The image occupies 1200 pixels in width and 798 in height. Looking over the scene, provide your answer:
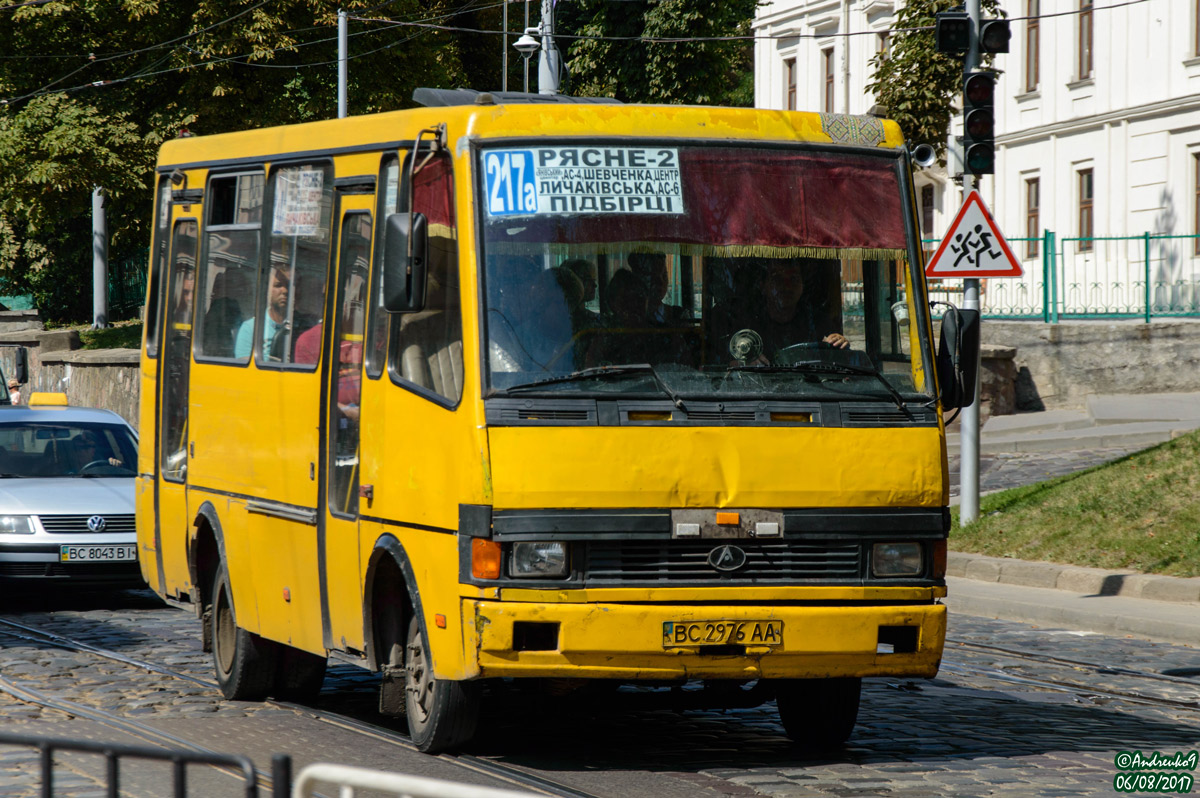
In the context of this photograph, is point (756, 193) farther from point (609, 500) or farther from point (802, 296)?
point (609, 500)

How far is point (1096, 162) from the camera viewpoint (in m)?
35.1

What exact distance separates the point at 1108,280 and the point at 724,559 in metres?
21.0

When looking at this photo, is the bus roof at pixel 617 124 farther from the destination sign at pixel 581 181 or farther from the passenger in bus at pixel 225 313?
the passenger in bus at pixel 225 313

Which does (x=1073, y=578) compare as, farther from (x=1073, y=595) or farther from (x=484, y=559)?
(x=484, y=559)

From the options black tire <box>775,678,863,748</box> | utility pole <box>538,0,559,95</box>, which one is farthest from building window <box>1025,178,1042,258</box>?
black tire <box>775,678,863,748</box>

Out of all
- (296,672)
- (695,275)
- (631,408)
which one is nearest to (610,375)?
(631,408)

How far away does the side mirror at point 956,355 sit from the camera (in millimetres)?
8133

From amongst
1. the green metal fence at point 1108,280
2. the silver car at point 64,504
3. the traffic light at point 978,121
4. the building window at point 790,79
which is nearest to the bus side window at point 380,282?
the silver car at point 64,504

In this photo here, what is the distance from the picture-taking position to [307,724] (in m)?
9.05

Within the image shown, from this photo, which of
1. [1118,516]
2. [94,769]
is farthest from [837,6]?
[94,769]

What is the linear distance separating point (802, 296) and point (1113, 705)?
336 cm

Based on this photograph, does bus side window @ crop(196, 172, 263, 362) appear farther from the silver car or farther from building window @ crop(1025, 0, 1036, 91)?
building window @ crop(1025, 0, 1036, 91)

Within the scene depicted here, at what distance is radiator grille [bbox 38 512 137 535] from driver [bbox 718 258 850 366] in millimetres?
7717

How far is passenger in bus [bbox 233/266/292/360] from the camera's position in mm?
9328
